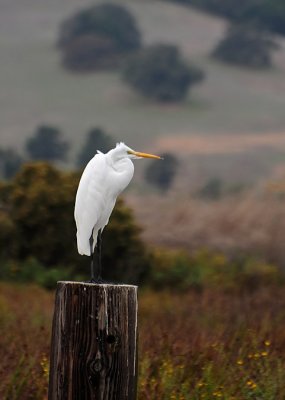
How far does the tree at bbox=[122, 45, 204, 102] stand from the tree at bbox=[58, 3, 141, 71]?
21.0 feet

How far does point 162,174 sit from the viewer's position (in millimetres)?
59312

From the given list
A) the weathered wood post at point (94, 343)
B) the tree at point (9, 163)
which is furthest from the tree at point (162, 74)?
the weathered wood post at point (94, 343)

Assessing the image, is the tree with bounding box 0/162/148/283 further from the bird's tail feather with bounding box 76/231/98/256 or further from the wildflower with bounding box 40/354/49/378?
the bird's tail feather with bounding box 76/231/98/256

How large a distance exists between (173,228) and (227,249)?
273 cm

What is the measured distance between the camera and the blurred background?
8648mm

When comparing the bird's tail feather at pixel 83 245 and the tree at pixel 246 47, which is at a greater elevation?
the tree at pixel 246 47

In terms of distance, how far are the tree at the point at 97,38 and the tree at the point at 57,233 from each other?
66.1m

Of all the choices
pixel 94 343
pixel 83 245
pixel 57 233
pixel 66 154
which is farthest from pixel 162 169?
pixel 94 343

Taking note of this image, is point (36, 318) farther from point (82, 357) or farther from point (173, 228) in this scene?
point (173, 228)

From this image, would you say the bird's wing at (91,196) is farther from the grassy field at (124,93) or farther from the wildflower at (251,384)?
the grassy field at (124,93)

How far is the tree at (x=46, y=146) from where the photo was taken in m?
63.1

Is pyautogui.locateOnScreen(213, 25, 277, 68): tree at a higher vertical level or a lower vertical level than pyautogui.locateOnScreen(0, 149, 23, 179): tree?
higher

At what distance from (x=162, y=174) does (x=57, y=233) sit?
42271mm

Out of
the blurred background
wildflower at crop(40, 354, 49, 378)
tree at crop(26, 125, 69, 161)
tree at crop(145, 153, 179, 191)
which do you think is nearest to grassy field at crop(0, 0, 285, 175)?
the blurred background
